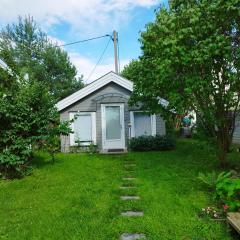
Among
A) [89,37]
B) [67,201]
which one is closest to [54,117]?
[67,201]

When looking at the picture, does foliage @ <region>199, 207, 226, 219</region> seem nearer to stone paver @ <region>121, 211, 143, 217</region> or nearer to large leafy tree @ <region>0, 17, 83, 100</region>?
stone paver @ <region>121, 211, 143, 217</region>

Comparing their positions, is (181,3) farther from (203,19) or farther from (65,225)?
(65,225)

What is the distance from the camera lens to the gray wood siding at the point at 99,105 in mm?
16984

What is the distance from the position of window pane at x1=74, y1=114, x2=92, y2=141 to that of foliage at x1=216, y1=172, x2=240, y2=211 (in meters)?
11.2

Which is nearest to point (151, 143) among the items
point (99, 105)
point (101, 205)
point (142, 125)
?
point (142, 125)

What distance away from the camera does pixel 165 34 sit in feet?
30.2

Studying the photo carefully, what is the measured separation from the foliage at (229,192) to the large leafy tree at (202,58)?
319 cm

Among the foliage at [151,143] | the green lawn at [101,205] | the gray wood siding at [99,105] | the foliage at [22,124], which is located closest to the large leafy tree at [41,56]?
the gray wood siding at [99,105]

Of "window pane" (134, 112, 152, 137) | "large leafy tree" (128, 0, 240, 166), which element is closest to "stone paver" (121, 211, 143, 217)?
"large leafy tree" (128, 0, 240, 166)

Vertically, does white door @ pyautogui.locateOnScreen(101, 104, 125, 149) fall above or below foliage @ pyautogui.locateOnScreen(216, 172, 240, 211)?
above

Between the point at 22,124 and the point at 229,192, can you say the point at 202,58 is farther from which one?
the point at 22,124

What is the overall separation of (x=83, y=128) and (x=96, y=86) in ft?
7.05

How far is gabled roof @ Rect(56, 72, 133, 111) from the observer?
16766 mm

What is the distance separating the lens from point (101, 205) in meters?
6.61
